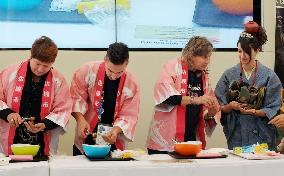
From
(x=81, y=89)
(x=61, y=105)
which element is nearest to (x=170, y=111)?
(x=81, y=89)

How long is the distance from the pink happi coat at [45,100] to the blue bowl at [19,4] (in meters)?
1.04

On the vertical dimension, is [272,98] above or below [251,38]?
below

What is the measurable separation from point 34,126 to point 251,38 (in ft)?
5.02

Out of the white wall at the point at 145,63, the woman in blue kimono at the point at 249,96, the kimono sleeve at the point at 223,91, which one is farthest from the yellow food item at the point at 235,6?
the kimono sleeve at the point at 223,91

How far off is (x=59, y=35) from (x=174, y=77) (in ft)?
3.91

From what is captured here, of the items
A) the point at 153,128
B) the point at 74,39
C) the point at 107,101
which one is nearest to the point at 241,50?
the point at 153,128

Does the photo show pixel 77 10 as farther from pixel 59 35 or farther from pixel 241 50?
pixel 241 50

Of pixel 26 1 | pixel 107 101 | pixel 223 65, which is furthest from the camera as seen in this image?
pixel 223 65

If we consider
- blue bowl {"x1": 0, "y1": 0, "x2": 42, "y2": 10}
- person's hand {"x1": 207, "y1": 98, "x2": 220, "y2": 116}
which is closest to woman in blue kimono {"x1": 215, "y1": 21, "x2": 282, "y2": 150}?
person's hand {"x1": 207, "y1": 98, "x2": 220, "y2": 116}

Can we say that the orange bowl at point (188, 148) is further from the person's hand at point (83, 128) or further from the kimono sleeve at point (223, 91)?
the kimono sleeve at point (223, 91)

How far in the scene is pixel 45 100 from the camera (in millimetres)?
2740

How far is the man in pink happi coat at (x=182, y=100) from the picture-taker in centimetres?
298

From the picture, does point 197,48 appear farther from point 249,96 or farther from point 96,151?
point 96,151

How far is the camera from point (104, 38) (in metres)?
3.87
